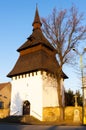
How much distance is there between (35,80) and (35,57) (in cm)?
401

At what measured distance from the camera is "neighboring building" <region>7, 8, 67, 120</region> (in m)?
32.4

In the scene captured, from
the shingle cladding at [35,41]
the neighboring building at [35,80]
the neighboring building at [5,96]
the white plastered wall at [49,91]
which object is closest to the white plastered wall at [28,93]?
the neighboring building at [35,80]

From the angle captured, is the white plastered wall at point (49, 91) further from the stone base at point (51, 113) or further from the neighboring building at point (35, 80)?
the stone base at point (51, 113)

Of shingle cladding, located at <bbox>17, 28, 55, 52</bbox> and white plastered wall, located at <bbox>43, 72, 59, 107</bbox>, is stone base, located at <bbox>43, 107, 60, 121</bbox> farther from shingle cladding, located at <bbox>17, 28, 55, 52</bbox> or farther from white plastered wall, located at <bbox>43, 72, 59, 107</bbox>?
shingle cladding, located at <bbox>17, 28, 55, 52</bbox>

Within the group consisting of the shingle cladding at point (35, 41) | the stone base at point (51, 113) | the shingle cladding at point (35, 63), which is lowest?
the stone base at point (51, 113)

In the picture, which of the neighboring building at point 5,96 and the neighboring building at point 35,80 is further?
the neighboring building at point 5,96

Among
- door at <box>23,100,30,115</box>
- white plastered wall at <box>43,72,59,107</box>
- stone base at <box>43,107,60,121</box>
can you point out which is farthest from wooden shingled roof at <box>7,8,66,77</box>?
stone base at <box>43,107,60,121</box>

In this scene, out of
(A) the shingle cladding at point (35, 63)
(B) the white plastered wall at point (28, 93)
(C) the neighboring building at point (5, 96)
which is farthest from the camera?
(C) the neighboring building at point (5, 96)

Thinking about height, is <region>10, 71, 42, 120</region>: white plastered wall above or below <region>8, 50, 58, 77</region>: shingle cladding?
below

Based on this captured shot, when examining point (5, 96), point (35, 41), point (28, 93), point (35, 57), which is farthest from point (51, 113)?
point (5, 96)

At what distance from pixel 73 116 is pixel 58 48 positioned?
8769 millimetres

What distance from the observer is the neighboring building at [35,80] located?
3244cm

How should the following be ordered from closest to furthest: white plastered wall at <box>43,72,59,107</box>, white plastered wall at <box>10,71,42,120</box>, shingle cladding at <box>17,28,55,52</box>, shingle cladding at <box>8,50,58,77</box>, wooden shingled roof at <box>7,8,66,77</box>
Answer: white plastered wall at <box>10,71,42,120</box> → white plastered wall at <box>43,72,59,107</box> → shingle cladding at <box>8,50,58,77</box> → wooden shingled roof at <box>7,8,66,77</box> → shingle cladding at <box>17,28,55,52</box>

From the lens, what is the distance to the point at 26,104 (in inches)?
1342
